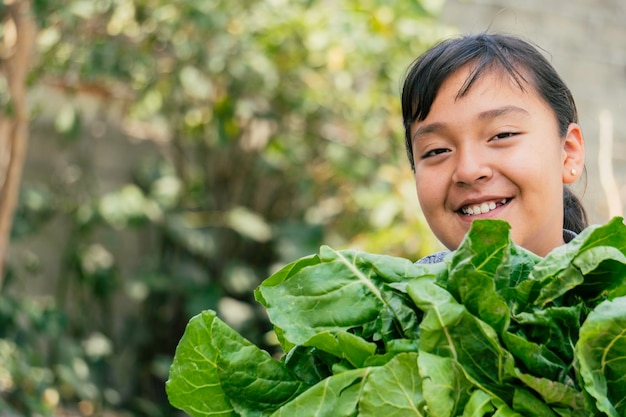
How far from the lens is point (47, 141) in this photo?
18.2 feet

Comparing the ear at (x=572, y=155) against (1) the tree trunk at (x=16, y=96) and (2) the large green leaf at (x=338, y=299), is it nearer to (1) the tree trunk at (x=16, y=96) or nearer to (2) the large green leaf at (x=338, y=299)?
(2) the large green leaf at (x=338, y=299)

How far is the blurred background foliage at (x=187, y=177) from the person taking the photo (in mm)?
4672

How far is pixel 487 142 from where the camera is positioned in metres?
1.95

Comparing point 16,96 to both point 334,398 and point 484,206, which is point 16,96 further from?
point 334,398

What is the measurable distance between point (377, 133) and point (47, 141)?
5.60ft

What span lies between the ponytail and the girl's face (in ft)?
1.10

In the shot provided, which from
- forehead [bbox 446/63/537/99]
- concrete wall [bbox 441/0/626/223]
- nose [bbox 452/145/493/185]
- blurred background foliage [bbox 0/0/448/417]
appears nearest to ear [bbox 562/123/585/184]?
forehead [bbox 446/63/537/99]

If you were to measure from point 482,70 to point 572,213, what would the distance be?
54cm

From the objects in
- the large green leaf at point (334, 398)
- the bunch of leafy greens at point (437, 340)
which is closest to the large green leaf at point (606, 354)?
the bunch of leafy greens at point (437, 340)

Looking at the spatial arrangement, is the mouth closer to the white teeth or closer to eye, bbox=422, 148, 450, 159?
the white teeth

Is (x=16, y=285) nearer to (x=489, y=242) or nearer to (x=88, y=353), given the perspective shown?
→ (x=88, y=353)

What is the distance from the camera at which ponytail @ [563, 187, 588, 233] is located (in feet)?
7.82

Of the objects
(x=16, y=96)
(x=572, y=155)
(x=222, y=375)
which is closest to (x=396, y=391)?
(x=222, y=375)

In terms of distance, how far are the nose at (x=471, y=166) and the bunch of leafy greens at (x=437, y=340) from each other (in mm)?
526
